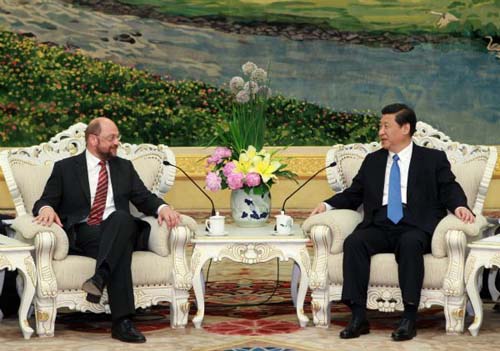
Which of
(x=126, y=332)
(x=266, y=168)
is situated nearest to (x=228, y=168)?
(x=266, y=168)

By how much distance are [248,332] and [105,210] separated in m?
1.10

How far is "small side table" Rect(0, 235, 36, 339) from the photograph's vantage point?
5531 mm

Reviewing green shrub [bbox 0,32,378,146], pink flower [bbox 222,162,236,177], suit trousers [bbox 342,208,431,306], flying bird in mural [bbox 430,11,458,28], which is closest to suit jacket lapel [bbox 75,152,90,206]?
pink flower [bbox 222,162,236,177]

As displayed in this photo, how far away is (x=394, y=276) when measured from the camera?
5648 mm

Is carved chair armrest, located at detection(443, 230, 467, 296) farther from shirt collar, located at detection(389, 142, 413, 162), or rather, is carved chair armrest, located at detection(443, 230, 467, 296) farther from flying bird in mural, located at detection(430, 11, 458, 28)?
flying bird in mural, located at detection(430, 11, 458, 28)

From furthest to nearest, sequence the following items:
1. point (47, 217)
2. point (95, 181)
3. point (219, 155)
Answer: point (219, 155)
point (95, 181)
point (47, 217)

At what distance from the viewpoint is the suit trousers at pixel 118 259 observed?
219 inches

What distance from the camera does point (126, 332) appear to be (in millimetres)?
5500

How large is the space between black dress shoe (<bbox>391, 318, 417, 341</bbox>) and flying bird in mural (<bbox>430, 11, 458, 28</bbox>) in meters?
6.01

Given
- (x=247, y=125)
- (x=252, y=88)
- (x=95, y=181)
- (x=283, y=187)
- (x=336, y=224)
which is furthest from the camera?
(x=283, y=187)

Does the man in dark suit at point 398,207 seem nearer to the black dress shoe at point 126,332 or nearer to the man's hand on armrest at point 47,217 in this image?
the black dress shoe at point 126,332

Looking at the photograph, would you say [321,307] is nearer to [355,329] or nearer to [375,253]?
[355,329]

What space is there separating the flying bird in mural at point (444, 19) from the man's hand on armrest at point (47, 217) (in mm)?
6194

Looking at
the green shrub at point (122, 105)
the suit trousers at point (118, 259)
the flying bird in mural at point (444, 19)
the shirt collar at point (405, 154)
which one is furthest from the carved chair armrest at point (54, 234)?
the flying bird in mural at point (444, 19)
